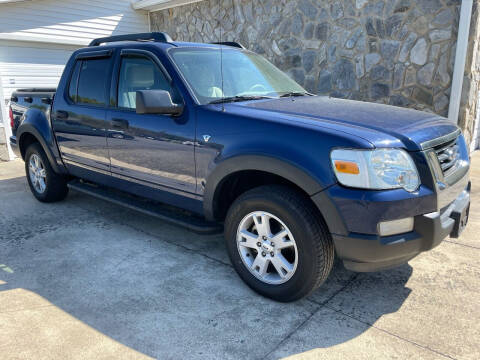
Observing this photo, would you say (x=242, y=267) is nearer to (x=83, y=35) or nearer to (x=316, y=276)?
(x=316, y=276)

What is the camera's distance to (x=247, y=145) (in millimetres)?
2809

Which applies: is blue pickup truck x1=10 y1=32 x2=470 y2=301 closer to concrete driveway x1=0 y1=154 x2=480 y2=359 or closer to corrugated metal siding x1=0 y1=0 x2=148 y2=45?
concrete driveway x1=0 y1=154 x2=480 y2=359

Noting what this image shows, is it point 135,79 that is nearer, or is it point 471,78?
point 135,79

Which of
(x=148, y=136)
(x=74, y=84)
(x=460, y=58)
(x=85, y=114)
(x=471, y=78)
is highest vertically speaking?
(x=460, y=58)

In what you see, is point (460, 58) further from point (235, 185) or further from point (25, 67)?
point (25, 67)

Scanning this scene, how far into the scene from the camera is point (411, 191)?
2.40 metres

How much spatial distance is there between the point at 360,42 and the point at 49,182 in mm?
5891

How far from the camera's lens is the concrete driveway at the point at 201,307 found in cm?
243

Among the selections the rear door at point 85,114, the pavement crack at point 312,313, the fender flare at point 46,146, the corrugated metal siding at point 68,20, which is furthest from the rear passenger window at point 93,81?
the corrugated metal siding at point 68,20

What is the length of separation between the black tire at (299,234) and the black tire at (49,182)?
3.18 meters

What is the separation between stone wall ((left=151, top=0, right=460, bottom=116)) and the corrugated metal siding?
128 inches

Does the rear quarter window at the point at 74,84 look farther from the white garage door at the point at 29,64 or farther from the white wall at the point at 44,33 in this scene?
the white garage door at the point at 29,64

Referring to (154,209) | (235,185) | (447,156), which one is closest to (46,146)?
(154,209)

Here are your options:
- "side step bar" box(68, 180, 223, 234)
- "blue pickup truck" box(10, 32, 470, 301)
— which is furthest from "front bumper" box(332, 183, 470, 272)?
"side step bar" box(68, 180, 223, 234)
